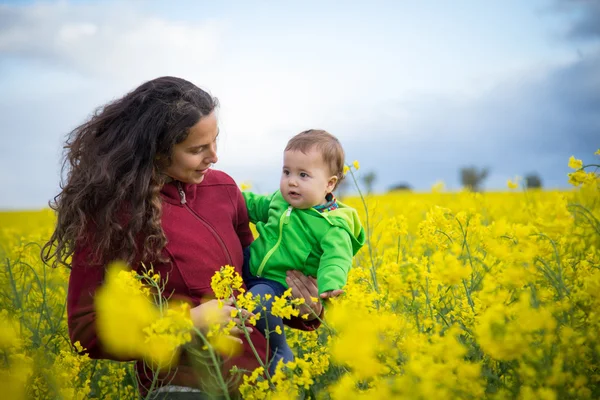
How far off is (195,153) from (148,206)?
1.02ft

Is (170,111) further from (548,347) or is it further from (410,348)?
(548,347)

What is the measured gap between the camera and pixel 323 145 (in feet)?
8.51

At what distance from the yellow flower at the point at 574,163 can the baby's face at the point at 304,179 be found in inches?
44.2

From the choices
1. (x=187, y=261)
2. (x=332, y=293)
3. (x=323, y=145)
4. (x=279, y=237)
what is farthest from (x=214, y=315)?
(x=323, y=145)

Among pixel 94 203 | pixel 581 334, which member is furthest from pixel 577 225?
pixel 94 203

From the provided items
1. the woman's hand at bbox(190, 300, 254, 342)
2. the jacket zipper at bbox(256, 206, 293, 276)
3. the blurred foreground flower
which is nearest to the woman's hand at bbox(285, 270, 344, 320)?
the jacket zipper at bbox(256, 206, 293, 276)

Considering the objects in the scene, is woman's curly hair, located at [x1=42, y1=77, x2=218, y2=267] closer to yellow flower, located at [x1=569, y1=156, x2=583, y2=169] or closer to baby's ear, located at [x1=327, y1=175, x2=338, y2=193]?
baby's ear, located at [x1=327, y1=175, x2=338, y2=193]

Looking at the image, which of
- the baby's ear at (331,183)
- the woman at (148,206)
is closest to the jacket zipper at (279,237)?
the woman at (148,206)

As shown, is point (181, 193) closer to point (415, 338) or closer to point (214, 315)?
point (214, 315)

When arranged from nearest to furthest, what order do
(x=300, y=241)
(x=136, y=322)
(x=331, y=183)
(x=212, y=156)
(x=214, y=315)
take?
(x=136, y=322) → (x=214, y=315) → (x=212, y=156) → (x=300, y=241) → (x=331, y=183)

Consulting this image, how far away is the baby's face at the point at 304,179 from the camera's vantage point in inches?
100.0

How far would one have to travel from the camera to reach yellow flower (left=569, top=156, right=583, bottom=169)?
231 centimetres

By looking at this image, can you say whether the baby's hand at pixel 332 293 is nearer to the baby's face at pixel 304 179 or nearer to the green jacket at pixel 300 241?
the green jacket at pixel 300 241

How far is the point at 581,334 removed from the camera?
1.72m
